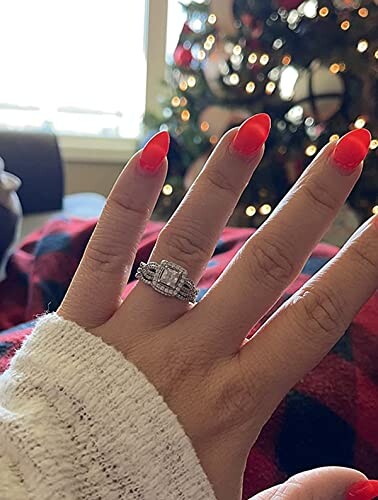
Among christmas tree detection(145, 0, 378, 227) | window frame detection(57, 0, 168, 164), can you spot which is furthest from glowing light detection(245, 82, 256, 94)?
window frame detection(57, 0, 168, 164)

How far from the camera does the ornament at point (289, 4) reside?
1.87m

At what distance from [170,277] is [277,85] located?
1587mm

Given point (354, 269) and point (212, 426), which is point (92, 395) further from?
point (354, 269)

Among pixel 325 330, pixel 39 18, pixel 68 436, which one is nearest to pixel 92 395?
pixel 68 436

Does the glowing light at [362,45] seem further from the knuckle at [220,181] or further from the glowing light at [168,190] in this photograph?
the knuckle at [220,181]

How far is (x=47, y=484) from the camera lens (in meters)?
0.38

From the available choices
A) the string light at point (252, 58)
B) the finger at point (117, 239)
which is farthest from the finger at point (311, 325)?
the string light at point (252, 58)

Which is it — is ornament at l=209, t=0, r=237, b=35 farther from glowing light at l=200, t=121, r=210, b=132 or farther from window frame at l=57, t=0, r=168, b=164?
window frame at l=57, t=0, r=168, b=164

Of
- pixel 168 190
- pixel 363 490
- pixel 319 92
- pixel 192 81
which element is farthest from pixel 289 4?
pixel 363 490

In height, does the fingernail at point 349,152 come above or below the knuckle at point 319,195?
above

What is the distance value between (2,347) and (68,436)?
25 centimetres

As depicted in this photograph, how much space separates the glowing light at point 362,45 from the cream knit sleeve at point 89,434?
1562 mm

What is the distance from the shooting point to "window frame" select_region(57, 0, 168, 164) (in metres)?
2.93

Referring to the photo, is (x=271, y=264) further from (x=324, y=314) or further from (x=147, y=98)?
(x=147, y=98)
